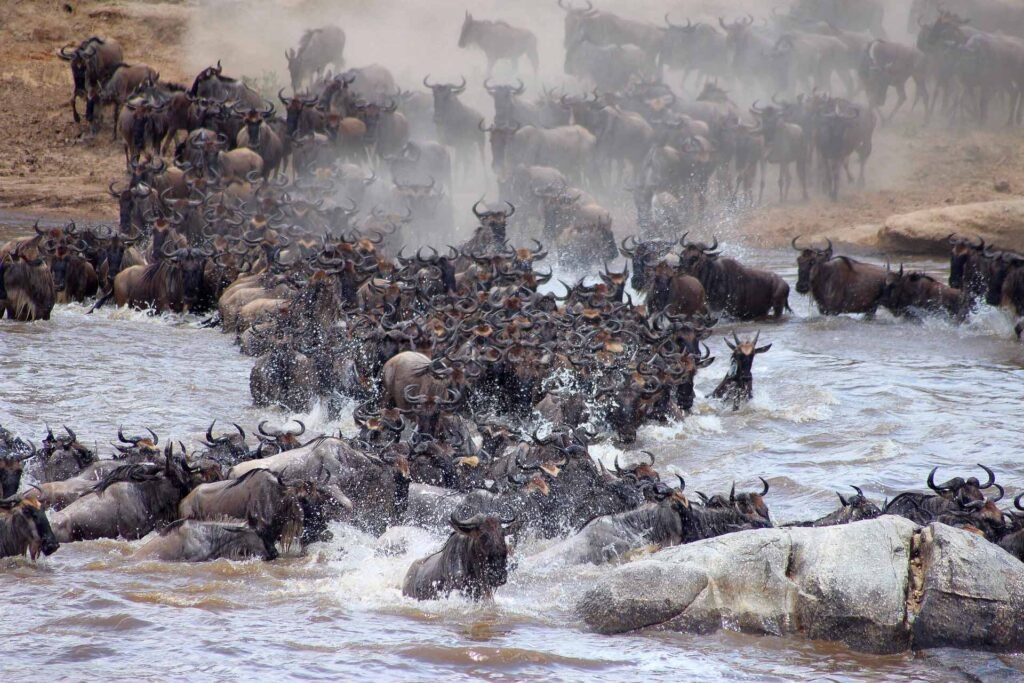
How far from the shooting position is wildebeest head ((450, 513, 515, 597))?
8.03 meters

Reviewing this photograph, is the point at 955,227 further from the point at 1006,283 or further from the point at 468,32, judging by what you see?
the point at 468,32

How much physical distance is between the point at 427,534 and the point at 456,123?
18338 millimetres

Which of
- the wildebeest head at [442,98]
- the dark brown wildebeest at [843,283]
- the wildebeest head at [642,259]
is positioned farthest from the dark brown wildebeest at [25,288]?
the wildebeest head at [442,98]

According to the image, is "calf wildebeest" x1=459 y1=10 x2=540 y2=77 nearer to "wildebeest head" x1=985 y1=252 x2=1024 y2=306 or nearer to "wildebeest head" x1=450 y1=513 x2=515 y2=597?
"wildebeest head" x1=985 y1=252 x2=1024 y2=306

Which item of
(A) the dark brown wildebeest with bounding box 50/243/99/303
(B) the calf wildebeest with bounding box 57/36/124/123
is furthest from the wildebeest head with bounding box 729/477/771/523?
(B) the calf wildebeest with bounding box 57/36/124/123

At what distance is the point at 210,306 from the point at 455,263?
128 inches

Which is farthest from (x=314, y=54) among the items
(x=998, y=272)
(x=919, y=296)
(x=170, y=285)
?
(x=998, y=272)

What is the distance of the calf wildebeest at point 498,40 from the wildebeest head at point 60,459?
70.2ft

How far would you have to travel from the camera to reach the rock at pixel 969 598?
7641 mm

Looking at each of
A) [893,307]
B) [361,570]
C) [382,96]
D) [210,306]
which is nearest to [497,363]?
[361,570]

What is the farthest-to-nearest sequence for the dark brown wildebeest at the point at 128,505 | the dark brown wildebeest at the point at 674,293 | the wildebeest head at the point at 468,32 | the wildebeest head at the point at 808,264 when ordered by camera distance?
the wildebeest head at the point at 468,32 < the wildebeest head at the point at 808,264 < the dark brown wildebeest at the point at 674,293 < the dark brown wildebeest at the point at 128,505

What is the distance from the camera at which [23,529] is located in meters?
8.38

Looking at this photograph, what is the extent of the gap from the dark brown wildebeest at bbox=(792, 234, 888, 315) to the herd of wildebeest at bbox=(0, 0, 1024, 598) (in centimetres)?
4

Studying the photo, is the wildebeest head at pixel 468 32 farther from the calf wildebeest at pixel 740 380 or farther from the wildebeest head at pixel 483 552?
the wildebeest head at pixel 483 552
